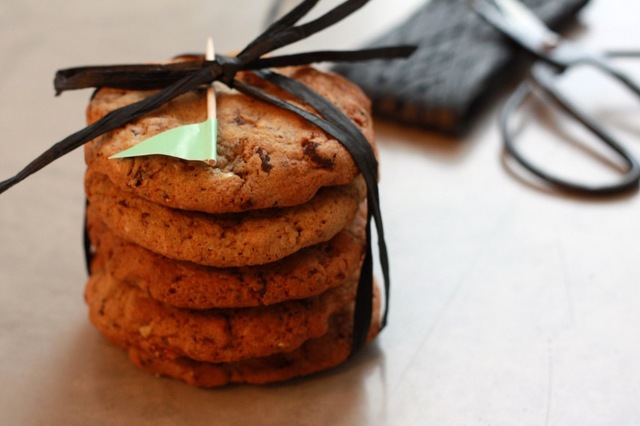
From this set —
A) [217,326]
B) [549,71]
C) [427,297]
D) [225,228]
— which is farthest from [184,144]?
[549,71]

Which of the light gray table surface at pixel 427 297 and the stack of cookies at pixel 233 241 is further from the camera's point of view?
the light gray table surface at pixel 427 297

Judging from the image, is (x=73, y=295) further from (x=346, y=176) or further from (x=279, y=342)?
(x=346, y=176)

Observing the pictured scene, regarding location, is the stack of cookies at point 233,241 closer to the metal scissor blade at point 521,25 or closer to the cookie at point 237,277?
the cookie at point 237,277

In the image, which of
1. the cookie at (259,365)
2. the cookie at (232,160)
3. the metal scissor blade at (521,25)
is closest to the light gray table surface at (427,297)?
the cookie at (259,365)

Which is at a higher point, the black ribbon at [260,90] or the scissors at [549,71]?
the black ribbon at [260,90]

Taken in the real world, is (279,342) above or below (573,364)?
above

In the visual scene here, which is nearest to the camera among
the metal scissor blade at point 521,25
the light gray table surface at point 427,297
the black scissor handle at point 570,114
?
the light gray table surface at point 427,297

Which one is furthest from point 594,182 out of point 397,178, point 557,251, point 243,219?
point 243,219

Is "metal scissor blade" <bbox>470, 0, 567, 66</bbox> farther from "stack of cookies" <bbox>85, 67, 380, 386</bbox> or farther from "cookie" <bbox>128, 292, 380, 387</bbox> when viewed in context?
"cookie" <bbox>128, 292, 380, 387</bbox>
